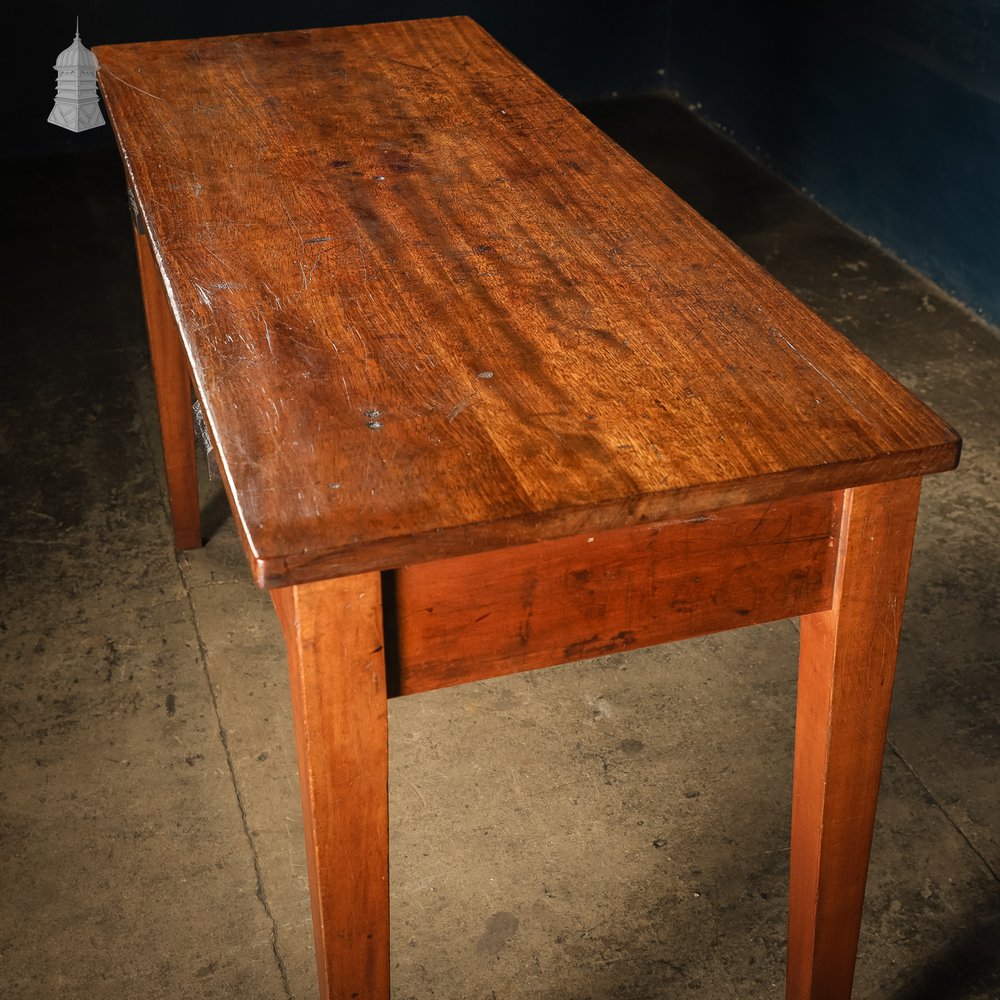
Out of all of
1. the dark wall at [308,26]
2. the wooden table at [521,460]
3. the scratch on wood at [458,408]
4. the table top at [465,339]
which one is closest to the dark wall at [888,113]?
the dark wall at [308,26]

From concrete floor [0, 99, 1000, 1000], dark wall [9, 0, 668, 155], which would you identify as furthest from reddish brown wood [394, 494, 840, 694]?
dark wall [9, 0, 668, 155]

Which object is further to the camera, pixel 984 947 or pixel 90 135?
pixel 90 135

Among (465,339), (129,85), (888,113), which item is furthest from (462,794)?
(888,113)

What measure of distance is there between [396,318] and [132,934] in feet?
2.97

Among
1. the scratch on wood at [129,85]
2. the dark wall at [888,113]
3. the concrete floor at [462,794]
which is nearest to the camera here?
the concrete floor at [462,794]

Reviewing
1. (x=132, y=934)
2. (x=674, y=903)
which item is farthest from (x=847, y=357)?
(x=132, y=934)

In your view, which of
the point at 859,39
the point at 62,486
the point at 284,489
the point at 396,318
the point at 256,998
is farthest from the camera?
the point at 859,39

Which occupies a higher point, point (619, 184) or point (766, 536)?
point (619, 184)

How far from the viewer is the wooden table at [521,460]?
1.05 metres

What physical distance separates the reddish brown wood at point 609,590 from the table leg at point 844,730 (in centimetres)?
3

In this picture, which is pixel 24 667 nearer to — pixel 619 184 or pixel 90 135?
pixel 619 184

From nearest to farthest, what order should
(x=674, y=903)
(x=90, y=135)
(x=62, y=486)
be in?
(x=674, y=903)
(x=62, y=486)
(x=90, y=135)

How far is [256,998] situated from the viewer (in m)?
1.59

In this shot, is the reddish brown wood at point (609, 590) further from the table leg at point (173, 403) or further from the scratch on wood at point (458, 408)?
the table leg at point (173, 403)
